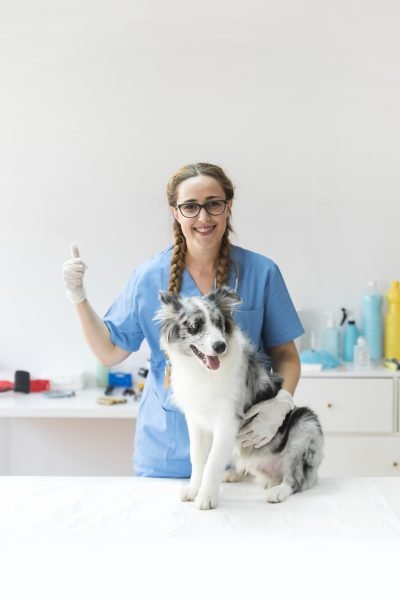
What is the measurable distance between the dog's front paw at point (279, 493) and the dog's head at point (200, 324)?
42 centimetres

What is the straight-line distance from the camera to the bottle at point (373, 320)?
367 centimetres

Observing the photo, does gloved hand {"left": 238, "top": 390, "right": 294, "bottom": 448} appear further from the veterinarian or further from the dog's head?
the dog's head

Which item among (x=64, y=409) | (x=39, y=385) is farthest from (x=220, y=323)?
(x=39, y=385)

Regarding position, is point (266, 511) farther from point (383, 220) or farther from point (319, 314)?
point (383, 220)

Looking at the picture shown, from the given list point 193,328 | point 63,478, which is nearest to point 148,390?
point 63,478

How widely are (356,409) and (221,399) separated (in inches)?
70.3

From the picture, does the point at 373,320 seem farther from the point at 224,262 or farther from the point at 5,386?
the point at 5,386

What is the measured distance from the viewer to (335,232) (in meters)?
3.72

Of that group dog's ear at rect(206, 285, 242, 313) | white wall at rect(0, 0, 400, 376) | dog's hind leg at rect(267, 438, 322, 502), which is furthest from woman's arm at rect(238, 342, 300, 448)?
white wall at rect(0, 0, 400, 376)

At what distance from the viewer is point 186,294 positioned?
2139 mm

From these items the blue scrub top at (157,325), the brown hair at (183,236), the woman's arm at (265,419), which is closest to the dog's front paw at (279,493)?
the woman's arm at (265,419)

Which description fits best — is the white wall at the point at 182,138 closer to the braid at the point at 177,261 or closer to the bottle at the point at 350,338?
the bottle at the point at 350,338

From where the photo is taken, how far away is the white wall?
3547 mm

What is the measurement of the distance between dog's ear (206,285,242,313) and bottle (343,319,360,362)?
6.75 ft
